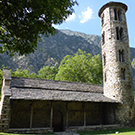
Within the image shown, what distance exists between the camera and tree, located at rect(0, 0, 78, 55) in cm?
564

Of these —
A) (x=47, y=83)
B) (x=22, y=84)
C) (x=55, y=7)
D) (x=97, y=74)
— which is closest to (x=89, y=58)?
(x=97, y=74)

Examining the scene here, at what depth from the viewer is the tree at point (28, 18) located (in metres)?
5.64

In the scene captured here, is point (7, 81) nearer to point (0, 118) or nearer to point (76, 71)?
point (0, 118)

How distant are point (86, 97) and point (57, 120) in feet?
13.7

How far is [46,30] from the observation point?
6.63 metres

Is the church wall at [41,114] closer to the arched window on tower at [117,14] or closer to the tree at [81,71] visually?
the arched window on tower at [117,14]

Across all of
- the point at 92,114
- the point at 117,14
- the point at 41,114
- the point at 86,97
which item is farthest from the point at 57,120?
the point at 117,14

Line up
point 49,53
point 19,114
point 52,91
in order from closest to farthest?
point 19,114 → point 52,91 → point 49,53

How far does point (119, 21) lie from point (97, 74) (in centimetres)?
1608

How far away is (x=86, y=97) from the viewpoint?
15.3 m

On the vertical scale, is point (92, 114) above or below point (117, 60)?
below

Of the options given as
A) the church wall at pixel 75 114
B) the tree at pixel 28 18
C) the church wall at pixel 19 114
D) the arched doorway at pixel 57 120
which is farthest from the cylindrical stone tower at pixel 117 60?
the tree at pixel 28 18

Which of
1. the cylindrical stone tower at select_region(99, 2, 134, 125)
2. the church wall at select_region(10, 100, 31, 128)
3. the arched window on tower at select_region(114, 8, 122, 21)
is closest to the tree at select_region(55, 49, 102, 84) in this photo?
the cylindrical stone tower at select_region(99, 2, 134, 125)

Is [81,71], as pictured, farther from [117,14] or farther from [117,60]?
[117,14]
